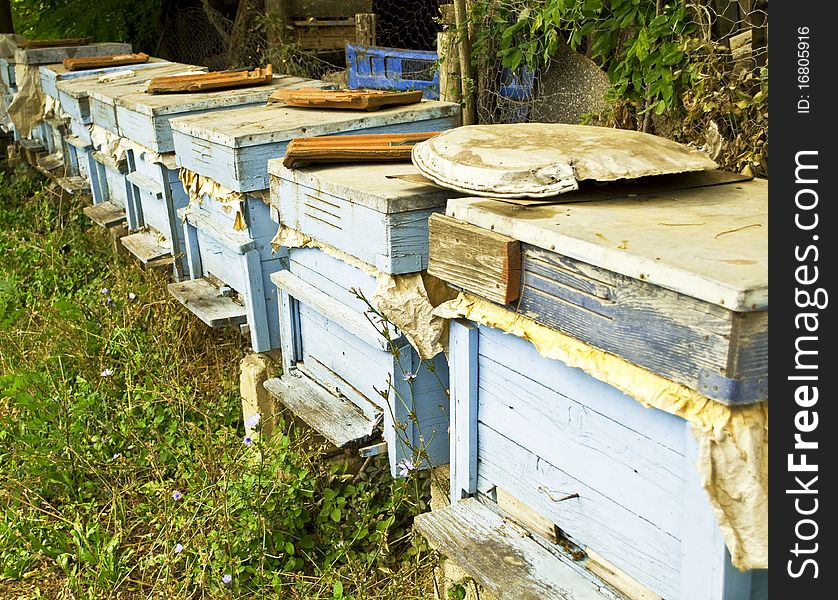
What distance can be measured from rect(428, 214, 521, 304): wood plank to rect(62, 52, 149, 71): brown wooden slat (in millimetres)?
5145

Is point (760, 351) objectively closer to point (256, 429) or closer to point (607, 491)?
point (607, 491)

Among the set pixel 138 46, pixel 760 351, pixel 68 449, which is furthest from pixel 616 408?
pixel 138 46

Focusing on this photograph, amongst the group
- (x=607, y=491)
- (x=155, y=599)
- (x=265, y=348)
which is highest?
(x=607, y=491)

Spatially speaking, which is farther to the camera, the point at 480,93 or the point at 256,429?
the point at 480,93

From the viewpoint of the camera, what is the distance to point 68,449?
147 inches

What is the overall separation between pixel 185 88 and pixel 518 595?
11.3ft

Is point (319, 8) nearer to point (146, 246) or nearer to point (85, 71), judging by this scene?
Result: point (85, 71)

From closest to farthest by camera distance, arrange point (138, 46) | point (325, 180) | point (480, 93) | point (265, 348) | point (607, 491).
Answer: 1. point (607, 491)
2. point (325, 180)
3. point (265, 348)
4. point (480, 93)
5. point (138, 46)

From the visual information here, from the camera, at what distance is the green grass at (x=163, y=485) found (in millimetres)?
3125

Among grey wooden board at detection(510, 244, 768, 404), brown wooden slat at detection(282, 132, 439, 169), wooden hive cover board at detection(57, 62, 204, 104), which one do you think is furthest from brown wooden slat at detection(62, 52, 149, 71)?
grey wooden board at detection(510, 244, 768, 404)

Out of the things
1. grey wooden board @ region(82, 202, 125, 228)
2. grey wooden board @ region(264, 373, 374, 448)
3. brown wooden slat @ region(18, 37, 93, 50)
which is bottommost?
grey wooden board @ region(264, 373, 374, 448)

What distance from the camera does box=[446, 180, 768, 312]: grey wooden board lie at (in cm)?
143

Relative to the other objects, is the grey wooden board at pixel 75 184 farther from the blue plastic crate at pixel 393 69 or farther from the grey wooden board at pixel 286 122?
the grey wooden board at pixel 286 122

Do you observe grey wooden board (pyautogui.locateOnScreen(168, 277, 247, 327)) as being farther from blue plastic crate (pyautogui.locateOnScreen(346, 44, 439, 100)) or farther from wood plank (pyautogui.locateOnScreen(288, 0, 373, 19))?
wood plank (pyautogui.locateOnScreen(288, 0, 373, 19))
